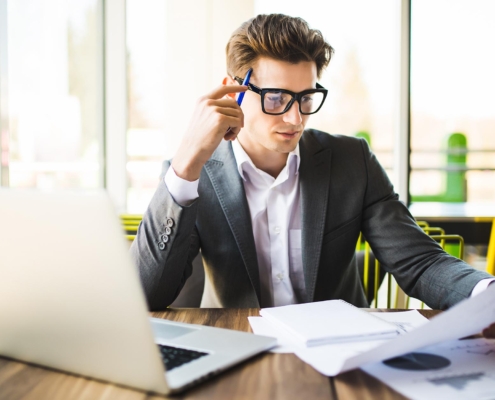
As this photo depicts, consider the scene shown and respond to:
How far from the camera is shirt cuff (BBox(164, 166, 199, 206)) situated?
4.25ft

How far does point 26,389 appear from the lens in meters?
0.69

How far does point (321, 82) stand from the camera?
339 cm

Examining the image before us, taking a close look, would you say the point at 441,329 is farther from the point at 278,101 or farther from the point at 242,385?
the point at 278,101

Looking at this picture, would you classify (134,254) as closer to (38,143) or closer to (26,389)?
(26,389)

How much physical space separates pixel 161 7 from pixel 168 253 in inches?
108

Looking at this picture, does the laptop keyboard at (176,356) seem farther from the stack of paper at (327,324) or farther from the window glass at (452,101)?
the window glass at (452,101)

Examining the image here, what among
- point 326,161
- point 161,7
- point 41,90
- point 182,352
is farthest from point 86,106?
point 182,352

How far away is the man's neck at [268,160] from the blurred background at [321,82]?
1780 millimetres

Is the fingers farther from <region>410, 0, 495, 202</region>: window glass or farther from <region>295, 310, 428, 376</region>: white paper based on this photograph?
<region>410, 0, 495, 202</region>: window glass

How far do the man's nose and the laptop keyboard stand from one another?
2.90ft

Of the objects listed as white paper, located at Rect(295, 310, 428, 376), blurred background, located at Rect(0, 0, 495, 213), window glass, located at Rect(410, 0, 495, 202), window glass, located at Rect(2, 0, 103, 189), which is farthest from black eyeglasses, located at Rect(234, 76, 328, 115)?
window glass, located at Rect(410, 0, 495, 202)

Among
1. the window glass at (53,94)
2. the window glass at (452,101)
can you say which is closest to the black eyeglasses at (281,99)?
the window glass at (53,94)

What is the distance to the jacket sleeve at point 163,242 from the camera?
1.27m

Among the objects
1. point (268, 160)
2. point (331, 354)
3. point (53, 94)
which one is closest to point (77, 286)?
point (331, 354)
